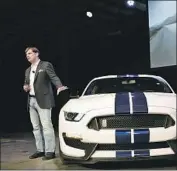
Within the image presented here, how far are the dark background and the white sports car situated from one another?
6.92 meters

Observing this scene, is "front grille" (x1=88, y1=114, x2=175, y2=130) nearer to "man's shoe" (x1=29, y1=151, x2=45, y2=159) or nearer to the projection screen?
"man's shoe" (x1=29, y1=151, x2=45, y2=159)

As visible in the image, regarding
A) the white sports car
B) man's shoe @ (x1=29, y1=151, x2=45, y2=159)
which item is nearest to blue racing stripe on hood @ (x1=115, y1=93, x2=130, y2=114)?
the white sports car

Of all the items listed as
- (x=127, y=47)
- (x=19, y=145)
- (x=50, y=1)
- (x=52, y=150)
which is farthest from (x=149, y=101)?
(x=127, y=47)

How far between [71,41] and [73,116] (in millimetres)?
9670

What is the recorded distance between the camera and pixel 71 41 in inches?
550

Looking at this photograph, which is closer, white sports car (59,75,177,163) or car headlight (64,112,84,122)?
white sports car (59,75,177,163)

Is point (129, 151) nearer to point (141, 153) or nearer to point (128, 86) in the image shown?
point (141, 153)

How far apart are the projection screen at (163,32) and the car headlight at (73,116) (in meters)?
3.18

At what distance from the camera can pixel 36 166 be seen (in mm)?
4773

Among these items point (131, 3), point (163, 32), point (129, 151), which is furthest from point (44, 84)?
point (131, 3)

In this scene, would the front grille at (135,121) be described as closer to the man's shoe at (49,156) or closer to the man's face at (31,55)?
the man's shoe at (49,156)

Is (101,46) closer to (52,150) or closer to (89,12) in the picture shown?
(89,12)

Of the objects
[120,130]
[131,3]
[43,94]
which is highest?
[131,3]

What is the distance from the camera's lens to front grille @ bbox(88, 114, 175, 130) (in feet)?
14.0
